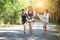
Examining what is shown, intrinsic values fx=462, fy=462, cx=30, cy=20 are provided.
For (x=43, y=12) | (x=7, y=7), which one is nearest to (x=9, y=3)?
(x=7, y=7)

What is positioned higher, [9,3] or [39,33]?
[9,3]

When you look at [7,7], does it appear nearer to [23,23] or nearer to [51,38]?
[23,23]

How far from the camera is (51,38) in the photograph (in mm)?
4426

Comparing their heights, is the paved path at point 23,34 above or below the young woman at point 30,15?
below

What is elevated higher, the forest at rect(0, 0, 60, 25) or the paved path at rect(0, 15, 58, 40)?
the forest at rect(0, 0, 60, 25)

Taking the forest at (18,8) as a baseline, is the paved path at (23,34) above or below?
below

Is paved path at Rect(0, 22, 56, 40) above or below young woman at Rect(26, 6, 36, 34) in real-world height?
below

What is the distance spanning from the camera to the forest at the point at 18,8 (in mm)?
4445

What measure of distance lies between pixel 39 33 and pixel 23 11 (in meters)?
0.26

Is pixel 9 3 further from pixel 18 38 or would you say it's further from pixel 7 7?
pixel 18 38

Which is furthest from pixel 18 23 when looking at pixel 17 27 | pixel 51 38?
pixel 51 38

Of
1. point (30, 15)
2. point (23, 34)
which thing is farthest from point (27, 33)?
point (30, 15)

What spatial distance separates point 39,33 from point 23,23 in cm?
18

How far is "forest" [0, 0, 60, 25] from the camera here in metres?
4.45
